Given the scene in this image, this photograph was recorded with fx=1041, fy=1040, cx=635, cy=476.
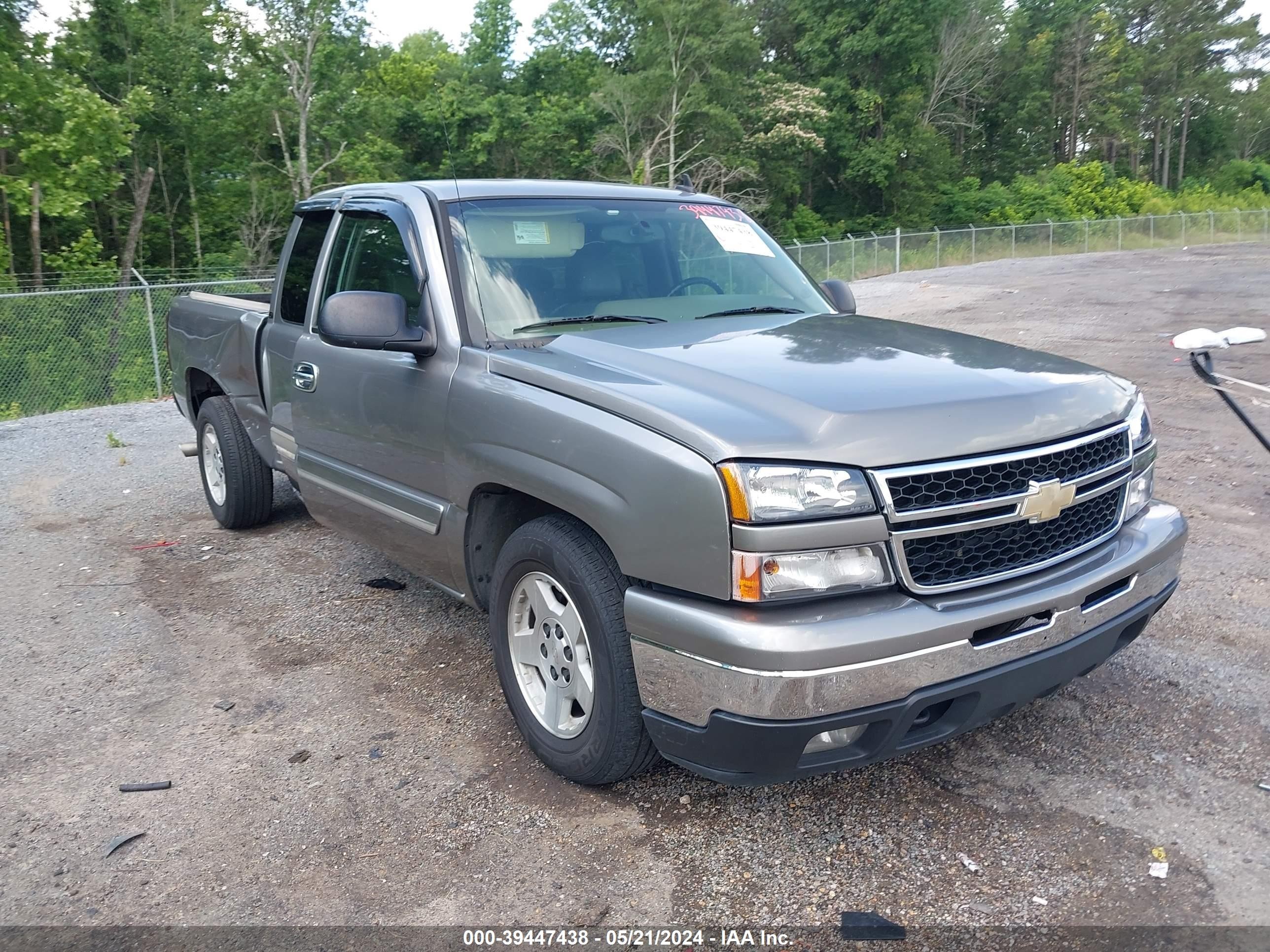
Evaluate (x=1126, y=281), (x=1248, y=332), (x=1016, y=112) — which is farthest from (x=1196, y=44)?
(x=1248, y=332)

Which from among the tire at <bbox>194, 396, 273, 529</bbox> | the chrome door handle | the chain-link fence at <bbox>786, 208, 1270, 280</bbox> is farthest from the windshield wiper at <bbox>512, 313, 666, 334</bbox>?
the chain-link fence at <bbox>786, 208, 1270, 280</bbox>

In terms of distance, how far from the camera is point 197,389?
22.8 ft

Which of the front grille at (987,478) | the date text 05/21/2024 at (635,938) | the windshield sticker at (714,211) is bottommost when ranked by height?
the date text 05/21/2024 at (635,938)

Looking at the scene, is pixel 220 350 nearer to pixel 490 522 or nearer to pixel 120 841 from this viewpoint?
pixel 490 522

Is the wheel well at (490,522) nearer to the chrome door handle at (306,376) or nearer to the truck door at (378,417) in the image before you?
the truck door at (378,417)

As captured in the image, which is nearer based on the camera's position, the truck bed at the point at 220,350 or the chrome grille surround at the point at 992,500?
the chrome grille surround at the point at 992,500

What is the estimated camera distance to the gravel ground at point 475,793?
292cm

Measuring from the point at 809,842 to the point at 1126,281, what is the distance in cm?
2290

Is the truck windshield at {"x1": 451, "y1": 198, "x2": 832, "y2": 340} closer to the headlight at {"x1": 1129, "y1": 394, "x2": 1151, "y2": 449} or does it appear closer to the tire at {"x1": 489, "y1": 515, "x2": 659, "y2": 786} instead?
the tire at {"x1": 489, "y1": 515, "x2": 659, "y2": 786}

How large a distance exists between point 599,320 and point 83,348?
1390 cm

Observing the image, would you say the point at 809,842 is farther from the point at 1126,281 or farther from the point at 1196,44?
the point at 1196,44

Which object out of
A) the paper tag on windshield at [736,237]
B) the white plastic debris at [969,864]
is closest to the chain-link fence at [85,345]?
the paper tag on windshield at [736,237]

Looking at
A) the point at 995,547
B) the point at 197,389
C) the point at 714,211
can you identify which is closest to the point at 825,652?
the point at 995,547

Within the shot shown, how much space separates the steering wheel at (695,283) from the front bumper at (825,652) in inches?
69.2
